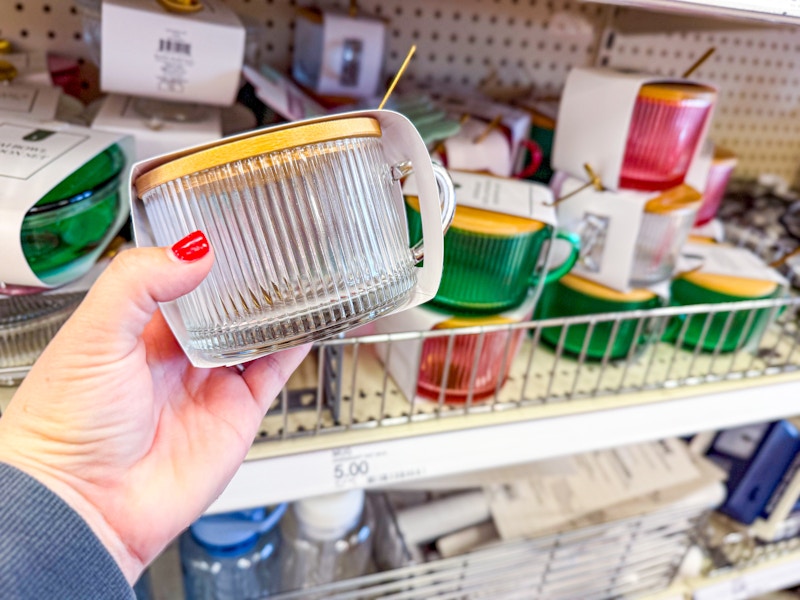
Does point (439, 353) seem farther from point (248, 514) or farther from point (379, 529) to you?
point (379, 529)

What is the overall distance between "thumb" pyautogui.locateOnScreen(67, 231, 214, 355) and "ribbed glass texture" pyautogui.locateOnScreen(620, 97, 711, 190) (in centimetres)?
48

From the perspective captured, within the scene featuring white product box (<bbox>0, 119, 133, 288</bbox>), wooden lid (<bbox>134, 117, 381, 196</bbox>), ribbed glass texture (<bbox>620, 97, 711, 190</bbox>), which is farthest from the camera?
ribbed glass texture (<bbox>620, 97, 711, 190</bbox>)

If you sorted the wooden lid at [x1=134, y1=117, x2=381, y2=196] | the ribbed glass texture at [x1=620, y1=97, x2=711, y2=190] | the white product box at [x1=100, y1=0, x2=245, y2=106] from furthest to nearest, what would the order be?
the ribbed glass texture at [x1=620, y1=97, x2=711, y2=190], the white product box at [x1=100, y1=0, x2=245, y2=106], the wooden lid at [x1=134, y1=117, x2=381, y2=196]

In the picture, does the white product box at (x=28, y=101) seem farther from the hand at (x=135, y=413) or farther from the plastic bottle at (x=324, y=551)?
the plastic bottle at (x=324, y=551)

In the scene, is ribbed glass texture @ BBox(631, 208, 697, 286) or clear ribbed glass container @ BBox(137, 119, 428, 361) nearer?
clear ribbed glass container @ BBox(137, 119, 428, 361)

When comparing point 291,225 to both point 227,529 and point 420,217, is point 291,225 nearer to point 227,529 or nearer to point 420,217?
point 420,217

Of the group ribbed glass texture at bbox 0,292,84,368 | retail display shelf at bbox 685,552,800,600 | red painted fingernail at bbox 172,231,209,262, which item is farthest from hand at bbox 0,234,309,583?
retail display shelf at bbox 685,552,800,600

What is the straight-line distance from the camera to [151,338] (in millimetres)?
452

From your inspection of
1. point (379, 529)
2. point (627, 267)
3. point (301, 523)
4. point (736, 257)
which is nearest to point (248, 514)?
point (301, 523)

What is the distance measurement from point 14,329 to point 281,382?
0.21 meters

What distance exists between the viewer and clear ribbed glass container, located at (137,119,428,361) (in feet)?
1.10

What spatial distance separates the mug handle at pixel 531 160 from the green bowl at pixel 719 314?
22 cm

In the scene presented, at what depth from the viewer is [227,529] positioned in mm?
717

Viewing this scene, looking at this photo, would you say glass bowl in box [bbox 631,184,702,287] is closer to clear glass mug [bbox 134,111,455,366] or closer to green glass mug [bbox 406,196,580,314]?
green glass mug [bbox 406,196,580,314]
